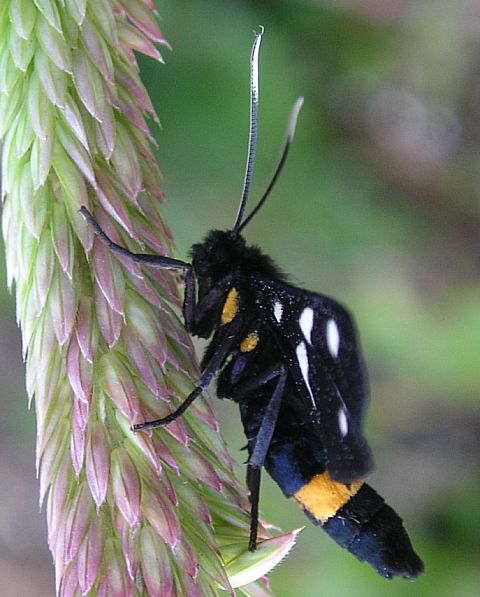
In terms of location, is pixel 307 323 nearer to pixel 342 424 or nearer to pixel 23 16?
pixel 342 424

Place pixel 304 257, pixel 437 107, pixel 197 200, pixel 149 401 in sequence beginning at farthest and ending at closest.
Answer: pixel 437 107 < pixel 304 257 < pixel 197 200 < pixel 149 401

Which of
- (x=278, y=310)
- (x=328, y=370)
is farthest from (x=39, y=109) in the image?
(x=328, y=370)

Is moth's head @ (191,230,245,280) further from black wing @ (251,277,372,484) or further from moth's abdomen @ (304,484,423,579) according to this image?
moth's abdomen @ (304,484,423,579)

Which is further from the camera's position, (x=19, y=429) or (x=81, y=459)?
(x=19, y=429)

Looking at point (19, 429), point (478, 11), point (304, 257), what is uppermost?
point (478, 11)

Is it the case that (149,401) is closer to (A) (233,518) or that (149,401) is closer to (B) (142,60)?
(A) (233,518)

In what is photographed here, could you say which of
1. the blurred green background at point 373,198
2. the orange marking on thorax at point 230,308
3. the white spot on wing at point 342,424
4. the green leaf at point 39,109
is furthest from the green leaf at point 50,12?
the blurred green background at point 373,198

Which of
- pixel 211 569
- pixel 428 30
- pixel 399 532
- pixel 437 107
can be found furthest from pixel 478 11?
pixel 211 569

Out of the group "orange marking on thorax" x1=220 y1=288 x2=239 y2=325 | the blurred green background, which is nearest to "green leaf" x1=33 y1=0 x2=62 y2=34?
"orange marking on thorax" x1=220 y1=288 x2=239 y2=325
